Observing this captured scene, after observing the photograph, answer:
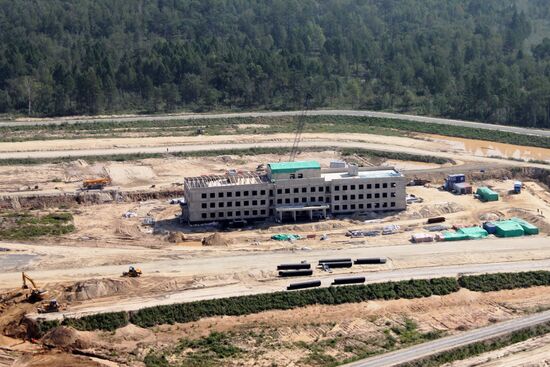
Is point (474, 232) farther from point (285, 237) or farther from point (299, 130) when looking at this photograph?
point (299, 130)

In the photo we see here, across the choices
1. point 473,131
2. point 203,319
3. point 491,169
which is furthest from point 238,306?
point 473,131

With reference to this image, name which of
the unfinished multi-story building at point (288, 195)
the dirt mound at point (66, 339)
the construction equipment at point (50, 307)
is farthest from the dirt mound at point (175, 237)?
Answer: the dirt mound at point (66, 339)

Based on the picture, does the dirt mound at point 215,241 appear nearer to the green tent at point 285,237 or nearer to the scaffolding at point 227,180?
the green tent at point 285,237

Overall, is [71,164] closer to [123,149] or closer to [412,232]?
[123,149]

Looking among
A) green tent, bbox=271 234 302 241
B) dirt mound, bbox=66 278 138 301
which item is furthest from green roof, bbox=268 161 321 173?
dirt mound, bbox=66 278 138 301

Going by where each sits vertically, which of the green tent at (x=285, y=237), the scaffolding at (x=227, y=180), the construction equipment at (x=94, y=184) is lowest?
the green tent at (x=285, y=237)

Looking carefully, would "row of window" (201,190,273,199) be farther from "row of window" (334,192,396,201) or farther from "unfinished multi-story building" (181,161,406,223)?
"row of window" (334,192,396,201)

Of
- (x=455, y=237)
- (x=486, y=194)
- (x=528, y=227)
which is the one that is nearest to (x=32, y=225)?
(x=455, y=237)
